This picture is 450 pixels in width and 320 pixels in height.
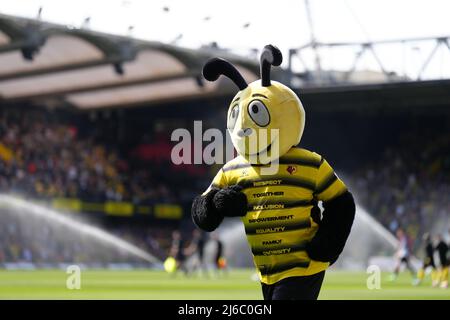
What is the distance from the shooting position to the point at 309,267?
298 inches

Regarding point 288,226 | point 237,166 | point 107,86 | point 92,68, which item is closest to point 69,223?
point 107,86

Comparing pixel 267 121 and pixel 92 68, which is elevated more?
pixel 92 68

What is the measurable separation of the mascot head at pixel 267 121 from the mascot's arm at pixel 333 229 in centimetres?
58

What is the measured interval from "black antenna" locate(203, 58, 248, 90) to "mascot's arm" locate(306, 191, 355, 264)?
122 cm

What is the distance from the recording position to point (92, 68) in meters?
40.0

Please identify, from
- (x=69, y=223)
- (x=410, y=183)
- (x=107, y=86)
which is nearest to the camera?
(x=107, y=86)

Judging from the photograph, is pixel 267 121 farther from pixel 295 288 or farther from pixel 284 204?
pixel 295 288

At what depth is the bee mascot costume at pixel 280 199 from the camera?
298 inches

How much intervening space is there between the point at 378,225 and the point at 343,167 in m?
3.16

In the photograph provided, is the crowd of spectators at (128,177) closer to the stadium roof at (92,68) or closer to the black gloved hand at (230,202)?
the stadium roof at (92,68)

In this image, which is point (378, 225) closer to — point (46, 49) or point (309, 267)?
point (46, 49)

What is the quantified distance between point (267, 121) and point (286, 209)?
0.70 m

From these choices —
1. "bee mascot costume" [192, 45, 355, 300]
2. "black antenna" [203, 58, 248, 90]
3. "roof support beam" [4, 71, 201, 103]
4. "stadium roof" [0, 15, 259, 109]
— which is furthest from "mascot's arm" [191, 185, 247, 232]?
"roof support beam" [4, 71, 201, 103]

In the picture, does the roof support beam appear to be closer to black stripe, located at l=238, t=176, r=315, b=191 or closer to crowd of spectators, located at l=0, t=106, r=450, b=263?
crowd of spectators, located at l=0, t=106, r=450, b=263
